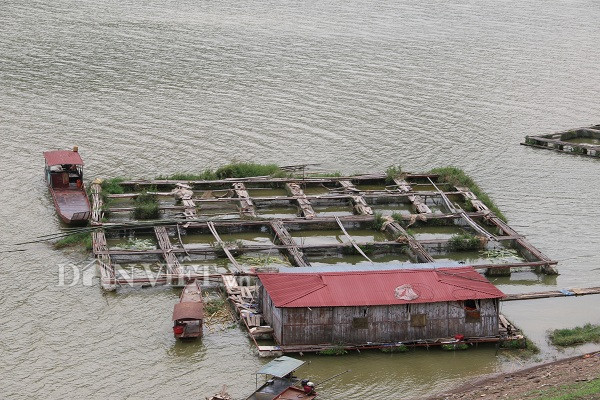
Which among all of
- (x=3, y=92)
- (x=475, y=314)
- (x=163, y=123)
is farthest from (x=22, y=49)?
(x=475, y=314)

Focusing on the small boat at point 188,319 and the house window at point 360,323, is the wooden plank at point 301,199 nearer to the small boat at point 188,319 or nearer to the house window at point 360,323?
the small boat at point 188,319

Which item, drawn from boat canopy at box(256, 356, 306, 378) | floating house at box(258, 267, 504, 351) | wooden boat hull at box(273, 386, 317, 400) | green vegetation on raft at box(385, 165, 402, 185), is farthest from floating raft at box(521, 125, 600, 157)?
wooden boat hull at box(273, 386, 317, 400)

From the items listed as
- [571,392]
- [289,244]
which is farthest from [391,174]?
[571,392]

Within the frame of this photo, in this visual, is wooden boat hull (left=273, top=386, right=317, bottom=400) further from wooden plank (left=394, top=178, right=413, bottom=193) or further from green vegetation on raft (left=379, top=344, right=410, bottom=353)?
wooden plank (left=394, top=178, right=413, bottom=193)

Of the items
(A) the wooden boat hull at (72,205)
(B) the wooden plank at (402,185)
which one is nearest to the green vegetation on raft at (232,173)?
(A) the wooden boat hull at (72,205)

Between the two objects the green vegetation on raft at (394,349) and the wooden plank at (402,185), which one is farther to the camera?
the wooden plank at (402,185)
